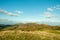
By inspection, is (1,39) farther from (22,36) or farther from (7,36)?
(22,36)

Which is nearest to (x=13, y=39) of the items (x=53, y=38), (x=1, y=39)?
(x=1, y=39)

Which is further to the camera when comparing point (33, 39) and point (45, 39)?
point (45, 39)

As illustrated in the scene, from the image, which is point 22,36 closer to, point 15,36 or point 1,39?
point 15,36

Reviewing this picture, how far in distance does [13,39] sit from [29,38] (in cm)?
210

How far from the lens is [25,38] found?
58.0 feet

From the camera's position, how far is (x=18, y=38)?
1722cm

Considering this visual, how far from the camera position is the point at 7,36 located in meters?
18.0

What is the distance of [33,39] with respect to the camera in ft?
56.6

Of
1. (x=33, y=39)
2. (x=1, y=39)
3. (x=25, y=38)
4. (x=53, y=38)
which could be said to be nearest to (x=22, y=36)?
(x=25, y=38)

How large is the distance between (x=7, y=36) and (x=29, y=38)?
10.0ft

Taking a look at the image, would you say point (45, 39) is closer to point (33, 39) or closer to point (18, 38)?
point (33, 39)

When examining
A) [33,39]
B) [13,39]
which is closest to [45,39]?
[33,39]

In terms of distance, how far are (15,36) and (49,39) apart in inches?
191

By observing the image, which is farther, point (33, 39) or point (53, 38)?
point (53, 38)
